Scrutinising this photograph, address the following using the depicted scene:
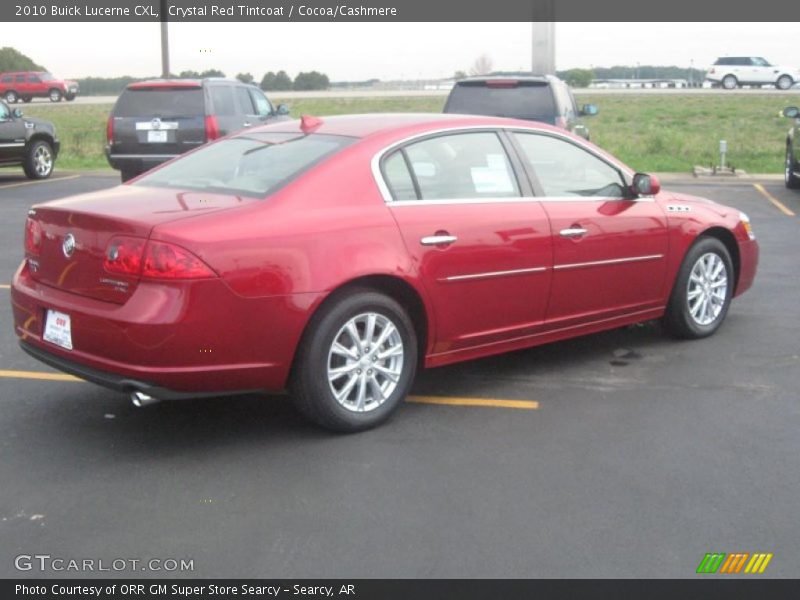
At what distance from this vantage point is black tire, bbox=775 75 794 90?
5597cm

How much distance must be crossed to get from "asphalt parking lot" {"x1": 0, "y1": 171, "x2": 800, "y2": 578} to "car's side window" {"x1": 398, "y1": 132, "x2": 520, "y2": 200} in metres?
1.12

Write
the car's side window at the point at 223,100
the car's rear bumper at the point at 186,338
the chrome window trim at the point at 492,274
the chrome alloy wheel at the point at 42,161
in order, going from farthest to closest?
the chrome alloy wheel at the point at 42,161 → the car's side window at the point at 223,100 → the chrome window trim at the point at 492,274 → the car's rear bumper at the point at 186,338

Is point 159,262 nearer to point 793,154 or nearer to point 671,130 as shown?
point 793,154

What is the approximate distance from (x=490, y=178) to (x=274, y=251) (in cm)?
160

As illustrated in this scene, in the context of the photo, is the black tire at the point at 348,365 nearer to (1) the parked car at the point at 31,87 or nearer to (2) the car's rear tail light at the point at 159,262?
(2) the car's rear tail light at the point at 159,262

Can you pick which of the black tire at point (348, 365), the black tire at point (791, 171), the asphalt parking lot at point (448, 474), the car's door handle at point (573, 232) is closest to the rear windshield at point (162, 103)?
the black tire at point (791, 171)

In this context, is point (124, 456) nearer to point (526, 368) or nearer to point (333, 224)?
point (333, 224)

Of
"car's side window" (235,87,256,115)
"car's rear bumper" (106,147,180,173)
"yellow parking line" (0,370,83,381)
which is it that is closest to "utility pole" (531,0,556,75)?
"car's side window" (235,87,256,115)

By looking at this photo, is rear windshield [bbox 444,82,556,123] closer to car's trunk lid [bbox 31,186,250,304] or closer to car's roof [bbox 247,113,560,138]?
car's roof [bbox 247,113,560,138]

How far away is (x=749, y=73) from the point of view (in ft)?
185

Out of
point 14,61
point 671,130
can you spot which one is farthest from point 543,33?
point 14,61

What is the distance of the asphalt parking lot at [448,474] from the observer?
4035 millimetres

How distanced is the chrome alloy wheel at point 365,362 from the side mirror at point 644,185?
209 cm

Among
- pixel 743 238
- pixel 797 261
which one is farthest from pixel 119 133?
pixel 743 238
